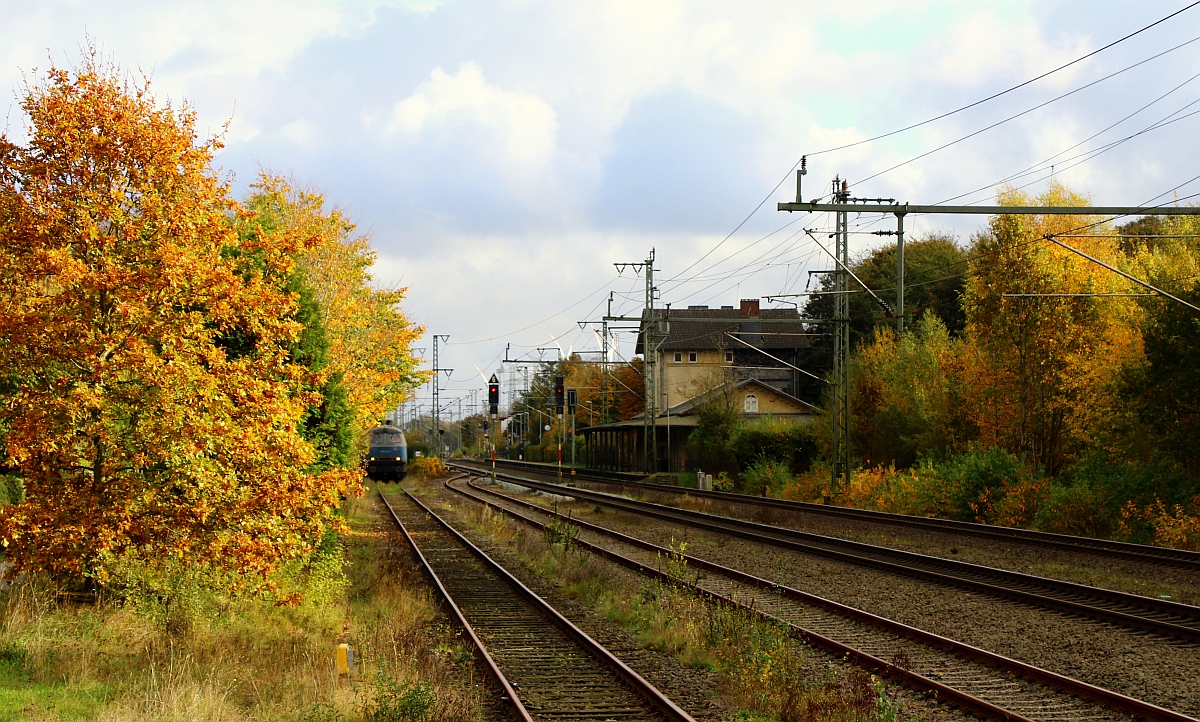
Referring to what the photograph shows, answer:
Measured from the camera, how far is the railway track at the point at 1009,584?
13.1 m

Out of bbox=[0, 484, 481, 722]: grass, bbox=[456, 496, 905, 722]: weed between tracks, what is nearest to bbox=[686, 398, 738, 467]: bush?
bbox=[456, 496, 905, 722]: weed between tracks

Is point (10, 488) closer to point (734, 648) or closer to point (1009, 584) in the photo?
point (734, 648)

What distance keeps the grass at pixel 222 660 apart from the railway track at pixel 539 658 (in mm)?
475

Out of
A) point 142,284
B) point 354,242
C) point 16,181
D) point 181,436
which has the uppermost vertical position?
point 354,242

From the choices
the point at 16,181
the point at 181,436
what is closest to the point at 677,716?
the point at 181,436

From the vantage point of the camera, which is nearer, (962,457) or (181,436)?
(181,436)

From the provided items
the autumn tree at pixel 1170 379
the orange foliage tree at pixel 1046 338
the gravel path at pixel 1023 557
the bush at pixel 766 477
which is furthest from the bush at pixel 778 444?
the autumn tree at pixel 1170 379

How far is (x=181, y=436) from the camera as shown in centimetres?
987

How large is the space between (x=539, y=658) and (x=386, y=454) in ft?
143

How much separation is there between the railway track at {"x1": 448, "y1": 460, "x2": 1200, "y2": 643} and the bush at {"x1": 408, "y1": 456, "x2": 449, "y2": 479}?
3849 centimetres

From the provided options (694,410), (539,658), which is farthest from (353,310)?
(694,410)

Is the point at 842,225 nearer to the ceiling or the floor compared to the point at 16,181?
nearer to the ceiling

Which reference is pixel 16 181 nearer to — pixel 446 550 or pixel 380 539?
pixel 446 550

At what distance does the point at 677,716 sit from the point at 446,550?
1518 centimetres
